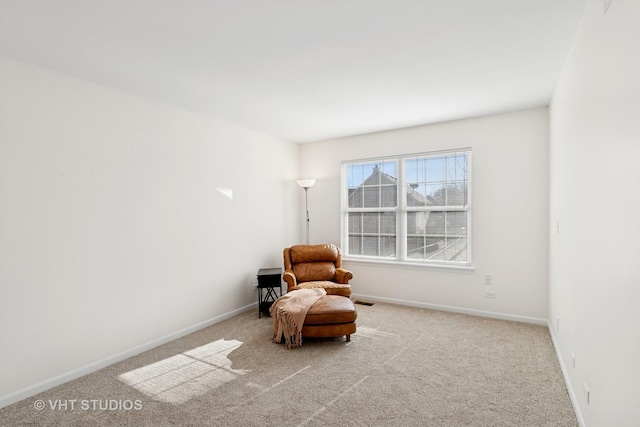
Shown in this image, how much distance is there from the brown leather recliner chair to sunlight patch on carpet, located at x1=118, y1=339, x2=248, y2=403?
54.0 inches

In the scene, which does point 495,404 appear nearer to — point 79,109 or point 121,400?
point 121,400

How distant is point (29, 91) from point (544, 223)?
17.3 ft

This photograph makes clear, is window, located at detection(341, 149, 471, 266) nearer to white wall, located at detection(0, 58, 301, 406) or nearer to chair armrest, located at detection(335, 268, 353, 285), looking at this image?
chair armrest, located at detection(335, 268, 353, 285)

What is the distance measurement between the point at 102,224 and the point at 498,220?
4443 mm

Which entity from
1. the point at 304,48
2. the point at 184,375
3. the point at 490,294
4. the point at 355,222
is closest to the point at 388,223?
the point at 355,222

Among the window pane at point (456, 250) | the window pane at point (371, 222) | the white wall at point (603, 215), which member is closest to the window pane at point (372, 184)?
the window pane at point (371, 222)

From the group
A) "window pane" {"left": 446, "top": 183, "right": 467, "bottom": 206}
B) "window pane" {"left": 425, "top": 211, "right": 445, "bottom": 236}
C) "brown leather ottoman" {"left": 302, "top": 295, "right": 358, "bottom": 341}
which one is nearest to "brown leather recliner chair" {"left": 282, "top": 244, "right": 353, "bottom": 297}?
"brown leather ottoman" {"left": 302, "top": 295, "right": 358, "bottom": 341}

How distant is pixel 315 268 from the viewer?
185 inches

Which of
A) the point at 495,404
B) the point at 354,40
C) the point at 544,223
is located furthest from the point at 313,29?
the point at 544,223

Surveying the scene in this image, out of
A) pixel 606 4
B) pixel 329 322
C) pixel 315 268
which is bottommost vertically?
pixel 329 322

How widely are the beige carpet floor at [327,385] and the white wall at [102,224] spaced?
35cm

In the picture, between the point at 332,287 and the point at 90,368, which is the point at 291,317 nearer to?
the point at 332,287

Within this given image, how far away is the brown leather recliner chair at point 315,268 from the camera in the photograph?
173 inches

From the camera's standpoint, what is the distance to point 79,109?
2.95 meters
